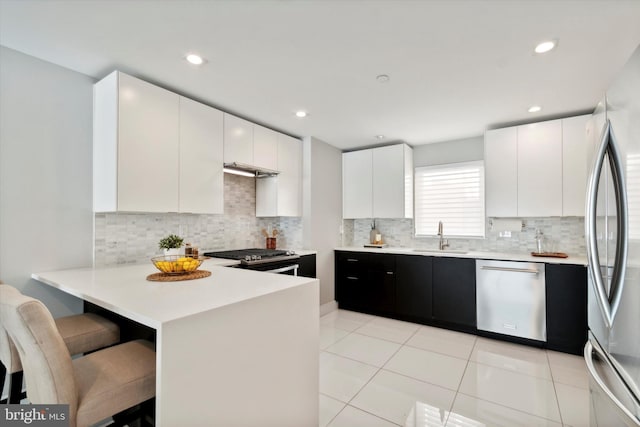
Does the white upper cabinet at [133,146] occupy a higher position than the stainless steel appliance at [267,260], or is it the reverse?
the white upper cabinet at [133,146]

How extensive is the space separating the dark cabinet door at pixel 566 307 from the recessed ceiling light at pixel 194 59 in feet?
11.7

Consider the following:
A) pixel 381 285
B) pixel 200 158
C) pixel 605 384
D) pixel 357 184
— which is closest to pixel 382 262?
pixel 381 285

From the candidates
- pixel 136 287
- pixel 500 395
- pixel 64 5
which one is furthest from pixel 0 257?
pixel 500 395

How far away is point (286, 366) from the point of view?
1.49 meters

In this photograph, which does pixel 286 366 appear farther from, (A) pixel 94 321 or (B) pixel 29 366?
(A) pixel 94 321

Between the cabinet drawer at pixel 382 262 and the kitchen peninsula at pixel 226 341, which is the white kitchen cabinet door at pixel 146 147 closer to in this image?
the kitchen peninsula at pixel 226 341

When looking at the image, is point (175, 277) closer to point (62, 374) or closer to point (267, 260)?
point (62, 374)

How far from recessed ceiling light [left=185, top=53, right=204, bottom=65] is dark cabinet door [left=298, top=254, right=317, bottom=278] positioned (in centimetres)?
217

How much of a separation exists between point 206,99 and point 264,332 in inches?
88.3

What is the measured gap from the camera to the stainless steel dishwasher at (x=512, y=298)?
296 centimetres

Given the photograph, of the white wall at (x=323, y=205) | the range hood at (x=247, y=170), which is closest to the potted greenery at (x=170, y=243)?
the range hood at (x=247, y=170)

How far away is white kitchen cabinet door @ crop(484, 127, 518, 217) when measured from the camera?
3314 mm

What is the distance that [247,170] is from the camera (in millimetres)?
3305

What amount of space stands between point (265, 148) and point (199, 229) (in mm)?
1146
